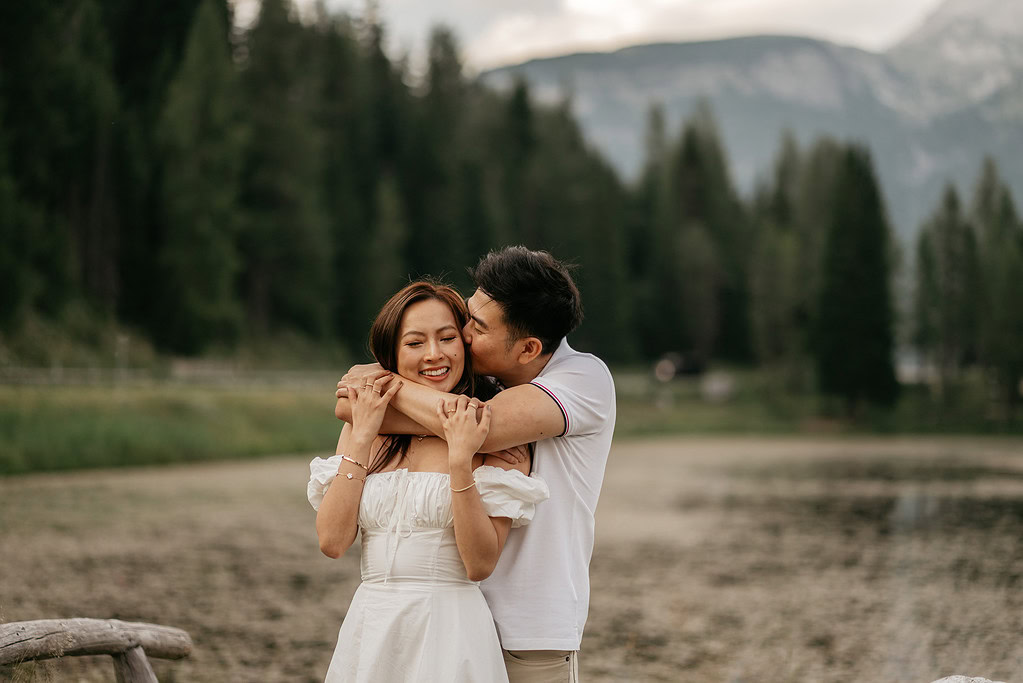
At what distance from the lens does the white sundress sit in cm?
313

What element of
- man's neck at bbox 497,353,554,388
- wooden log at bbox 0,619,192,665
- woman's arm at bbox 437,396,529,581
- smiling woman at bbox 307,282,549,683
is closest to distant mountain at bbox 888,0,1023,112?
wooden log at bbox 0,619,192,665

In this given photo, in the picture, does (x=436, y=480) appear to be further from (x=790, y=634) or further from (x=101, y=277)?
(x=101, y=277)

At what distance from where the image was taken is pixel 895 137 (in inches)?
4899

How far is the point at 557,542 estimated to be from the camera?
3232 mm

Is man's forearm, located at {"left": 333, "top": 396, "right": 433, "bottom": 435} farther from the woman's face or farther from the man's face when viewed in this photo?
the man's face

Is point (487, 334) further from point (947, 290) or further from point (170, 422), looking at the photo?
point (947, 290)

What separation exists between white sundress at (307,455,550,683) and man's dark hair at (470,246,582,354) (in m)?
0.43

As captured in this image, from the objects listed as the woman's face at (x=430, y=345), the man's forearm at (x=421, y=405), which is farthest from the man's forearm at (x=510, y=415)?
the woman's face at (x=430, y=345)

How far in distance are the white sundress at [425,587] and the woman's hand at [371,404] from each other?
140 mm

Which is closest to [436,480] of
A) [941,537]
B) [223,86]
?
[941,537]

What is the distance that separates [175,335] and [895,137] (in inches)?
4155

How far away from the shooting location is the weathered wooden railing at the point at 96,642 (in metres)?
3.90

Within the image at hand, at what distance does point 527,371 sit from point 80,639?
198cm

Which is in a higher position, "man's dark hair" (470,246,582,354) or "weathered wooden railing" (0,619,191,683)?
"man's dark hair" (470,246,582,354)
